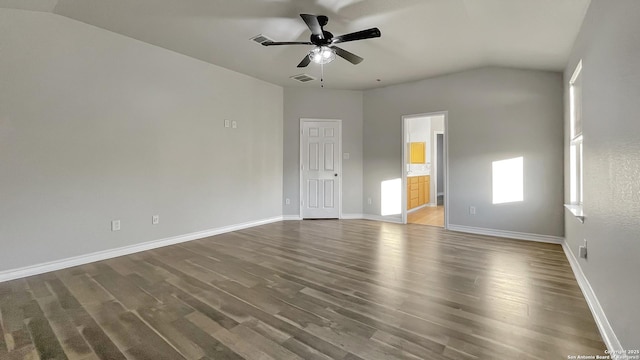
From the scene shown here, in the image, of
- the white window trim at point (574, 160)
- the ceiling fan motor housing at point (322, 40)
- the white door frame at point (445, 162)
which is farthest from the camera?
the white door frame at point (445, 162)

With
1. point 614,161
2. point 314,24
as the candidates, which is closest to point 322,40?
point 314,24

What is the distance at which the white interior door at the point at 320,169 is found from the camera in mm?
5785

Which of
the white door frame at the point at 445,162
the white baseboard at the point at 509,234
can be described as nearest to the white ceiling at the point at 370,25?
the white door frame at the point at 445,162

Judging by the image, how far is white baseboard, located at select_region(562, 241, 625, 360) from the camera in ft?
5.03

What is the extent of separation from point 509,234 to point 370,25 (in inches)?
147

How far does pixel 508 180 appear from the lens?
4.28 meters

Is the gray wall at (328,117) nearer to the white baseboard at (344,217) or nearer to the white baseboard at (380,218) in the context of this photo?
the white baseboard at (344,217)

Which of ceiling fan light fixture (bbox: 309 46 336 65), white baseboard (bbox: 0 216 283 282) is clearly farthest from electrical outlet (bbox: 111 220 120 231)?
ceiling fan light fixture (bbox: 309 46 336 65)

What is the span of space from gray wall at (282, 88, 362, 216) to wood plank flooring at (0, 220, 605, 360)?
7.70 feet

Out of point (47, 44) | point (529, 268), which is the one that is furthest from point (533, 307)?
point (47, 44)

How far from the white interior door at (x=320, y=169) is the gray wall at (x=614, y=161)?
3.98 meters

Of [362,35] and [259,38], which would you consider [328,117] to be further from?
[362,35]

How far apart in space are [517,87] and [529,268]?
2784 millimetres

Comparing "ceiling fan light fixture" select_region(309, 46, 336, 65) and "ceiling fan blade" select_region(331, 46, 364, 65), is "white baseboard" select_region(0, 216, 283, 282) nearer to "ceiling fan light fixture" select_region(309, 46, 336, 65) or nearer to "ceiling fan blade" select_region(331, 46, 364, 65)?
"ceiling fan light fixture" select_region(309, 46, 336, 65)
